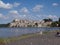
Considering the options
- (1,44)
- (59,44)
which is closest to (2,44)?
(1,44)

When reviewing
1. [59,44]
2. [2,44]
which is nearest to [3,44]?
[2,44]

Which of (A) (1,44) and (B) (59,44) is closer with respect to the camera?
(B) (59,44)

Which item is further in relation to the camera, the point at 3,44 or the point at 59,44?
the point at 3,44

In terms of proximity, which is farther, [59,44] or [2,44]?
[2,44]

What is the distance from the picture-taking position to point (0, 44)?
3359 cm

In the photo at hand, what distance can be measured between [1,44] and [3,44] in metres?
0.35

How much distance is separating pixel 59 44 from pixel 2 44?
9.29m

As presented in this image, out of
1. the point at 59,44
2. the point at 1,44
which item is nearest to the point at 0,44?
the point at 1,44

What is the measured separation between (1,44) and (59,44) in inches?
370

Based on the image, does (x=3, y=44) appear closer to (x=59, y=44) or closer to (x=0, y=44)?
(x=0, y=44)

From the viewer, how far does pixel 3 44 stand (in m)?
33.9

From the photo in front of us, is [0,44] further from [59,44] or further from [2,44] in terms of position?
[59,44]

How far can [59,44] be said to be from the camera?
104 feet

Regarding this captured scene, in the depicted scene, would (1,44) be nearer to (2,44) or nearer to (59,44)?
(2,44)
